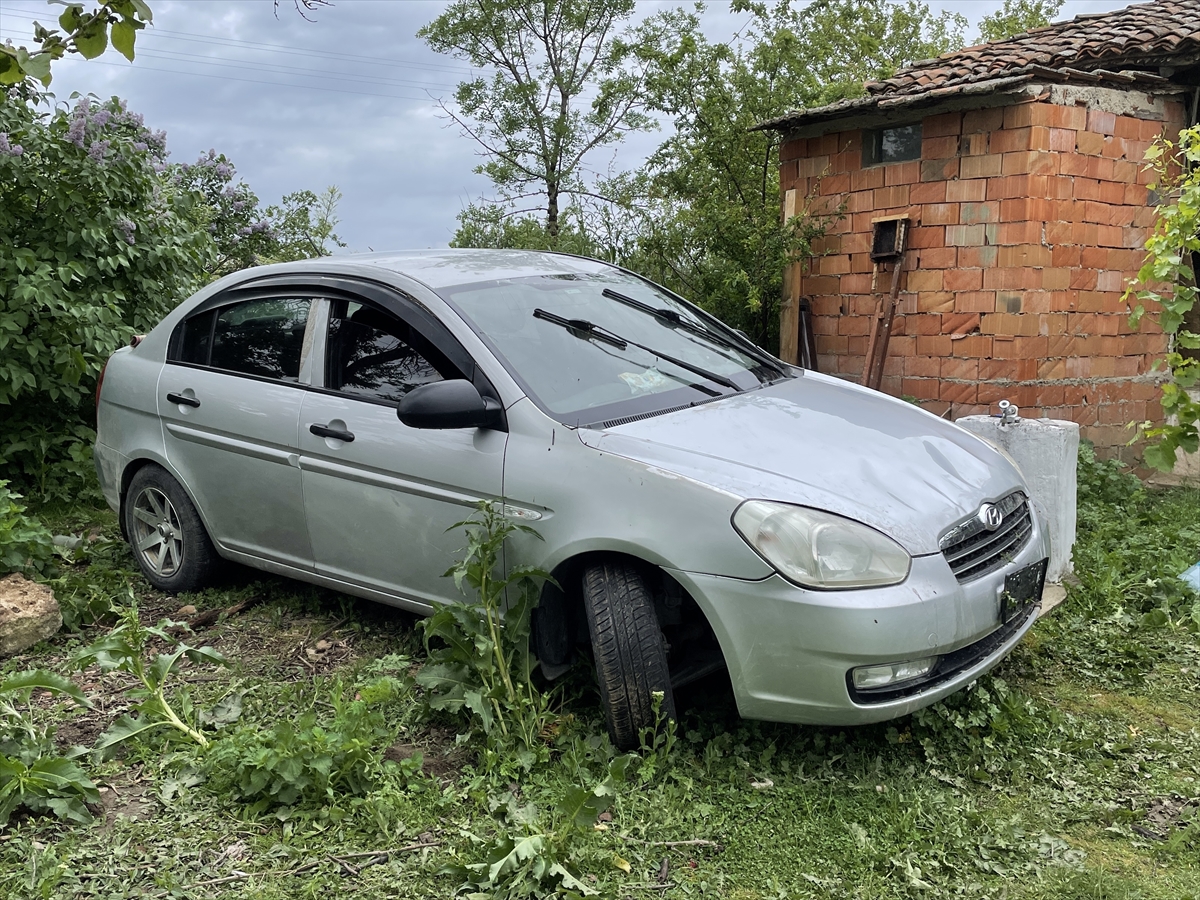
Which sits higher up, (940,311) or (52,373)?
(940,311)

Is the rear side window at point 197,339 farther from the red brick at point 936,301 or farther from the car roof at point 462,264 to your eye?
the red brick at point 936,301

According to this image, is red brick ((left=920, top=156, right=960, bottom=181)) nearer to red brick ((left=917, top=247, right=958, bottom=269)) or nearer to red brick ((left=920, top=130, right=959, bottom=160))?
red brick ((left=920, top=130, right=959, bottom=160))

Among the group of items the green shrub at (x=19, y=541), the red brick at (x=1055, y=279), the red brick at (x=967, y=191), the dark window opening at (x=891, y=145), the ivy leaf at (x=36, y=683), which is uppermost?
the dark window opening at (x=891, y=145)

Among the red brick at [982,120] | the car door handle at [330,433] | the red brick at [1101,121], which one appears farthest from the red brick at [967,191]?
the car door handle at [330,433]

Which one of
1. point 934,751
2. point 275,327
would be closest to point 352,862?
point 934,751

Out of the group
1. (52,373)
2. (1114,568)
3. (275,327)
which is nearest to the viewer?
(275,327)

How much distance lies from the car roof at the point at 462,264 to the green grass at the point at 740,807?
63.0 inches

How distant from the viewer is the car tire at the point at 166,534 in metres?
4.88

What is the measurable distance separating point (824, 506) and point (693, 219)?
840 cm

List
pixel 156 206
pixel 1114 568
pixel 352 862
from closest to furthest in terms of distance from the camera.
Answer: pixel 352 862
pixel 1114 568
pixel 156 206

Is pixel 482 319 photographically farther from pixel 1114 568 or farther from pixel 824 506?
pixel 1114 568

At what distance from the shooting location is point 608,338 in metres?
3.99

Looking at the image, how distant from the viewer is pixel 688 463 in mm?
3205

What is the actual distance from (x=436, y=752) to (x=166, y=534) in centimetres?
234
